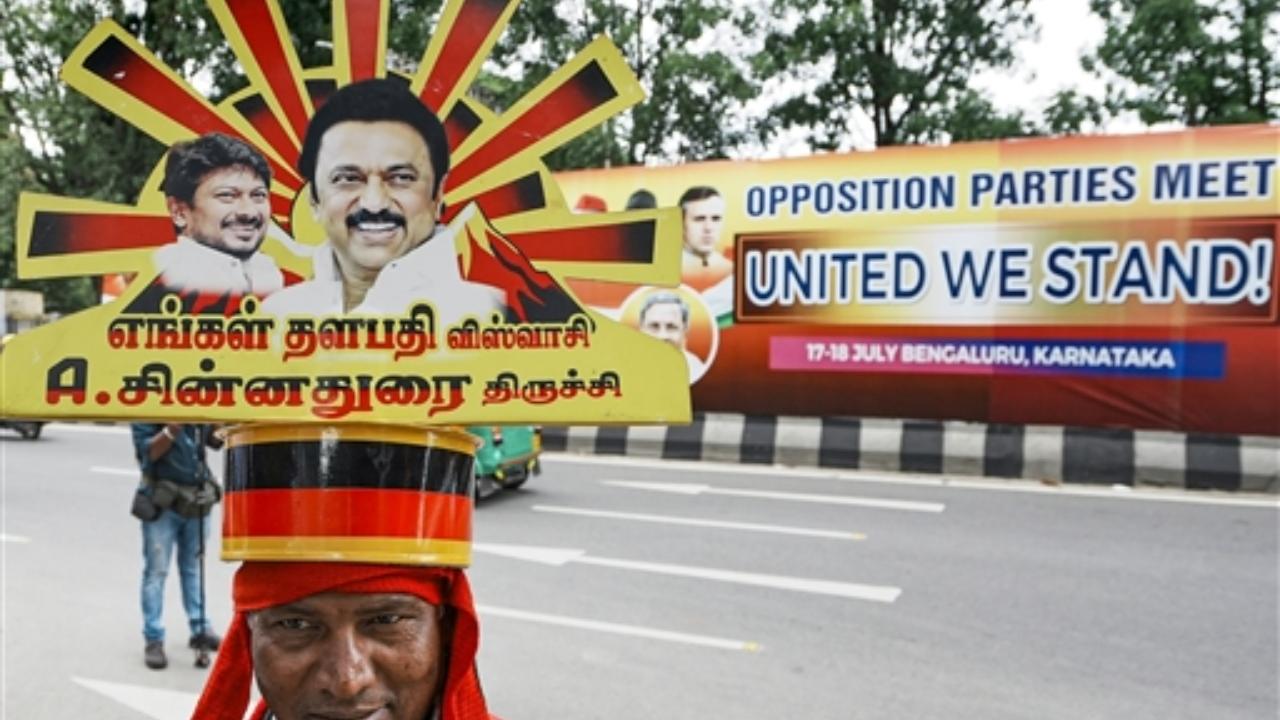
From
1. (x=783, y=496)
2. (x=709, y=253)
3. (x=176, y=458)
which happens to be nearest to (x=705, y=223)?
(x=709, y=253)

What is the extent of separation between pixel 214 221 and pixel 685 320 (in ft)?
38.4

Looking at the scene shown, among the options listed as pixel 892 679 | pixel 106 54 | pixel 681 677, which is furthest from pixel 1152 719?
pixel 106 54

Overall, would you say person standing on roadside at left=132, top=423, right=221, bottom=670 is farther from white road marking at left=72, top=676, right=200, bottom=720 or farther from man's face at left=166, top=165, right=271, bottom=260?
man's face at left=166, top=165, right=271, bottom=260

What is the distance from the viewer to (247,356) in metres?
1.37

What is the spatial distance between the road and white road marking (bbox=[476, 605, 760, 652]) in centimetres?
2

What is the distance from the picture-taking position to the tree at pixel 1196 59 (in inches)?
658

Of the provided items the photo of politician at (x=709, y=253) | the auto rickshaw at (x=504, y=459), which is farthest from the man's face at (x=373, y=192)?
the photo of politician at (x=709, y=253)

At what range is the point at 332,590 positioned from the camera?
141cm

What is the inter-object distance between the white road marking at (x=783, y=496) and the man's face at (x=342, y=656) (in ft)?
28.4

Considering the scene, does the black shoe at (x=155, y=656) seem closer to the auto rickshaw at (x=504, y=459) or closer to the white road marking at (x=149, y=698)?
the white road marking at (x=149, y=698)

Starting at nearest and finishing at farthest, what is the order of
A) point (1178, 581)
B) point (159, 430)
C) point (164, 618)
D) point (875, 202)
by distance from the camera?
point (159, 430)
point (164, 618)
point (1178, 581)
point (875, 202)

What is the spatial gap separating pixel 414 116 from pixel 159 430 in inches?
189

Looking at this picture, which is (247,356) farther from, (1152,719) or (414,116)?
(1152,719)

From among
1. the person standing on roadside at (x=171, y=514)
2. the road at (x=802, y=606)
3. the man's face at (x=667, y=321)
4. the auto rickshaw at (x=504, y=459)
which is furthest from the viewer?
the man's face at (x=667, y=321)
